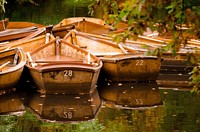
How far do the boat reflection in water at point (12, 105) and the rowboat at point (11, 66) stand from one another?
0.71 feet

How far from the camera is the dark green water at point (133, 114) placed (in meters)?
11.4

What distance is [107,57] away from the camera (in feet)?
52.3

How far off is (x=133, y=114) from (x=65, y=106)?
152 centimetres

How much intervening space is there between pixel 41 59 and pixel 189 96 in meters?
3.79

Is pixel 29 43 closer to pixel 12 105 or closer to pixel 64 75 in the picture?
pixel 64 75

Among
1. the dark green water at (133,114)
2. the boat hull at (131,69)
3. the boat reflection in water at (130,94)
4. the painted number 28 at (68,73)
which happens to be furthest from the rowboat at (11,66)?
the boat hull at (131,69)

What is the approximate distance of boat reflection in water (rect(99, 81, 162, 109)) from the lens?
13852 mm

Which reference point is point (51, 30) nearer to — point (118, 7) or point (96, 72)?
point (96, 72)

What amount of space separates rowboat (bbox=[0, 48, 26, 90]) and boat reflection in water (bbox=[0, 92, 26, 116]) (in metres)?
0.22

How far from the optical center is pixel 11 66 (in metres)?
15.0

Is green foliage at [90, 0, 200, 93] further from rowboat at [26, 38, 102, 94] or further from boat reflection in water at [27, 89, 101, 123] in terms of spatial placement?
rowboat at [26, 38, 102, 94]

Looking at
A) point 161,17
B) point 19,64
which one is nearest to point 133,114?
point 19,64

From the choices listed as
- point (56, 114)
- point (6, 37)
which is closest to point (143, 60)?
point (56, 114)

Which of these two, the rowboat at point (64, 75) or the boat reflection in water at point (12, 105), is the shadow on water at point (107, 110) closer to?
the boat reflection in water at point (12, 105)
